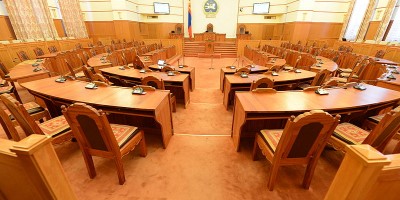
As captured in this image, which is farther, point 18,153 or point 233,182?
point 233,182

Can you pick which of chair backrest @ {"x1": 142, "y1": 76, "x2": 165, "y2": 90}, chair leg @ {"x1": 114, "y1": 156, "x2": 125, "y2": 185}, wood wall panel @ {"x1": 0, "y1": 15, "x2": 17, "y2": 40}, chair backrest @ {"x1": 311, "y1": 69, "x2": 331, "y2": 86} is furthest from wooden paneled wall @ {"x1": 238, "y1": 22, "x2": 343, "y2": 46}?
wood wall panel @ {"x1": 0, "y1": 15, "x2": 17, "y2": 40}

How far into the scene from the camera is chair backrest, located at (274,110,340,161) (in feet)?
4.82

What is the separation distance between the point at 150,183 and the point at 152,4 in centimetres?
1581

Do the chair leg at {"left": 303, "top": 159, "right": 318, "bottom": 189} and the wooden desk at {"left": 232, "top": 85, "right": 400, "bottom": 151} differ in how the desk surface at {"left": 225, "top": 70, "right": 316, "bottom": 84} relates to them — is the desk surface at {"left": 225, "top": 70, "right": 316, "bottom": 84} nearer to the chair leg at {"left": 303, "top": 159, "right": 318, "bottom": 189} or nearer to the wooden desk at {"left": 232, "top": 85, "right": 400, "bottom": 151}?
the wooden desk at {"left": 232, "top": 85, "right": 400, "bottom": 151}

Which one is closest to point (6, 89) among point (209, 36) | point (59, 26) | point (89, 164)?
point (89, 164)

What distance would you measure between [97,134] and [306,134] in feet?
6.48

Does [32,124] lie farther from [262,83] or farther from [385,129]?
[385,129]

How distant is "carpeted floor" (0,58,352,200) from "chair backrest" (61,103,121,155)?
46 centimetres

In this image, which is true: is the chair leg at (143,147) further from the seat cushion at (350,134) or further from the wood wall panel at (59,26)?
the wood wall panel at (59,26)

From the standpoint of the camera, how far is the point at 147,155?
2479mm

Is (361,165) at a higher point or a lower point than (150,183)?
higher

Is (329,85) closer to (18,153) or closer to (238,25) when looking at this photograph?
(18,153)

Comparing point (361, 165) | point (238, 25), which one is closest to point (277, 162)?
point (361, 165)

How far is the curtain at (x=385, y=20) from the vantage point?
8.48 meters
